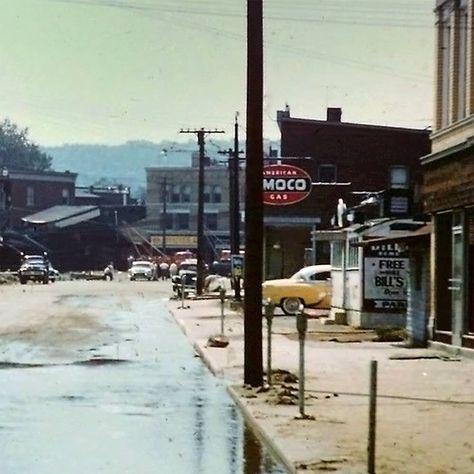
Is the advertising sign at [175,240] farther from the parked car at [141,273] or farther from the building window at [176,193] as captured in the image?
the parked car at [141,273]

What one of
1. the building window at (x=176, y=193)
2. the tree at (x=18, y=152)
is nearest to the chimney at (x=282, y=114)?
the building window at (x=176, y=193)

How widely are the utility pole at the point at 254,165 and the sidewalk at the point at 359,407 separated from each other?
1434 mm

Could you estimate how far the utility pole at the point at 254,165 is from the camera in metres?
19.5

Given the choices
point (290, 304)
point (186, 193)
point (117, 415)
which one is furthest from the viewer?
point (186, 193)

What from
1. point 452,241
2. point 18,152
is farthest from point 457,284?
point 18,152

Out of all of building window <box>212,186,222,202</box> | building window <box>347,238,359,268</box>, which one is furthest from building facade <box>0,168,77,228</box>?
building window <box>347,238,359,268</box>

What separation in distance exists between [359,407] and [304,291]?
2892 centimetres

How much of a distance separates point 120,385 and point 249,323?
2.30 meters

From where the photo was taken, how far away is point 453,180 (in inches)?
1002

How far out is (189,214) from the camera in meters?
135

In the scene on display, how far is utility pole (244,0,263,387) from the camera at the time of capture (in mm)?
19484

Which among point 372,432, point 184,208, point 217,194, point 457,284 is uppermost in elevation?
point 217,194

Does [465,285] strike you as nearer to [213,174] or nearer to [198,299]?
[198,299]

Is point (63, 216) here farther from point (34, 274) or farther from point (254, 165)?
point (254, 165)
